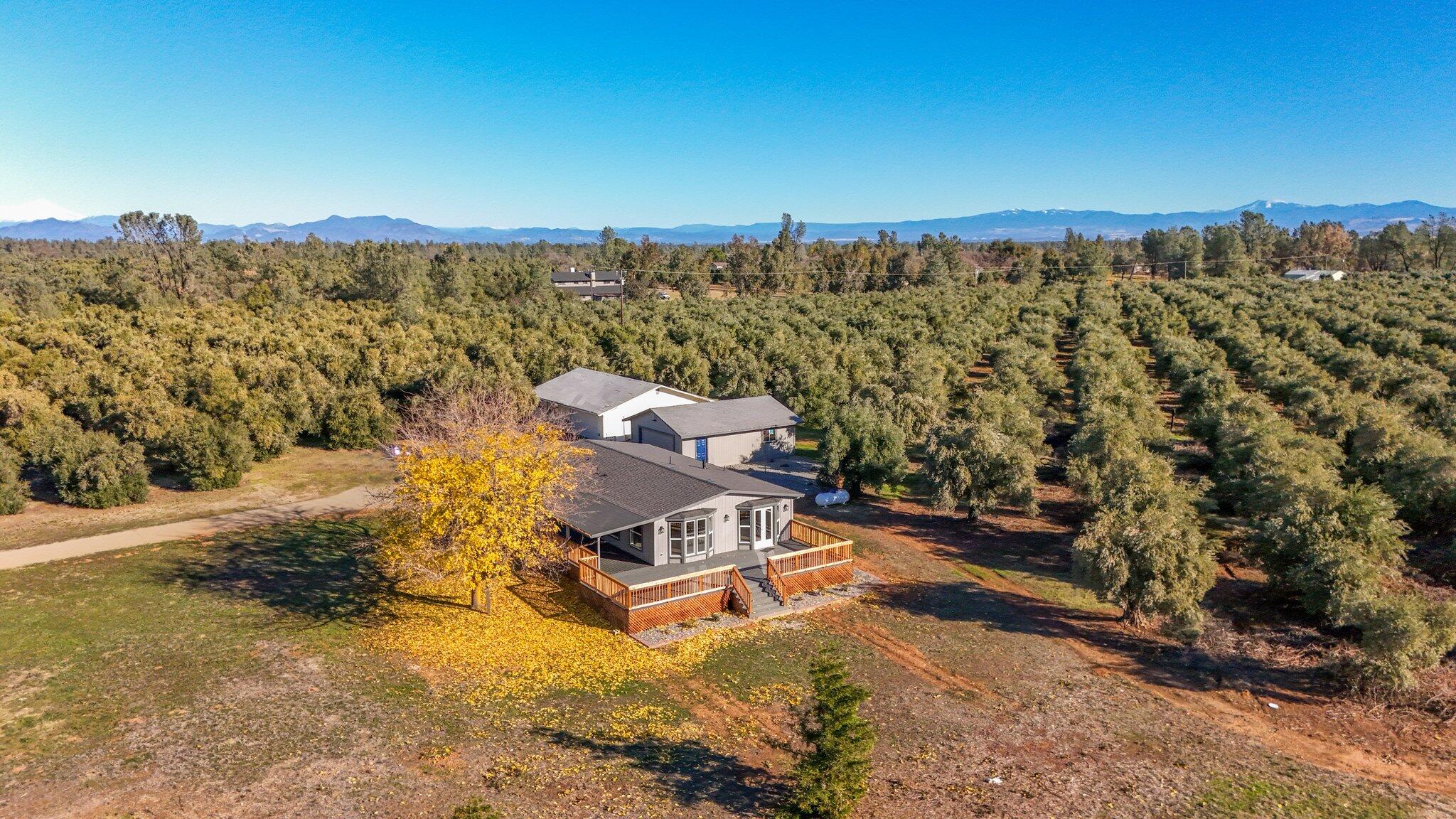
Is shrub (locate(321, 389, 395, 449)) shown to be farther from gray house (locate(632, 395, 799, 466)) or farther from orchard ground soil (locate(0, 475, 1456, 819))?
orchard ground soil (locate(0, 475, 1456, 819))

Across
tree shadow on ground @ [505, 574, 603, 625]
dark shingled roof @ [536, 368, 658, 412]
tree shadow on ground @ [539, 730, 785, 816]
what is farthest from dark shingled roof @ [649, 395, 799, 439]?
tree shadow on ground @ [539, 730, 785, 816]

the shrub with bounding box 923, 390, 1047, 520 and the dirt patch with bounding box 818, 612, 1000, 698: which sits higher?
the shrub with bounding box 923, 390, 1047, 520

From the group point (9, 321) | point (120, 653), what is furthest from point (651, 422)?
point (9, 321)

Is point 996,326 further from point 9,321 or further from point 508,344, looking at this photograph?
point 9,321

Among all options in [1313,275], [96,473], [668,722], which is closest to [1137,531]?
[668,722]

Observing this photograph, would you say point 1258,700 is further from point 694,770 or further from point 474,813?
point 474,813

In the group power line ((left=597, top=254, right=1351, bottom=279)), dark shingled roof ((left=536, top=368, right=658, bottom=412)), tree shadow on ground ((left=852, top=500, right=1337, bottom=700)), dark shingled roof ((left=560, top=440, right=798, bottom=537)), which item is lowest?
tree shadow on ground ((left=852, top=500, right=1337, bottom=700))
